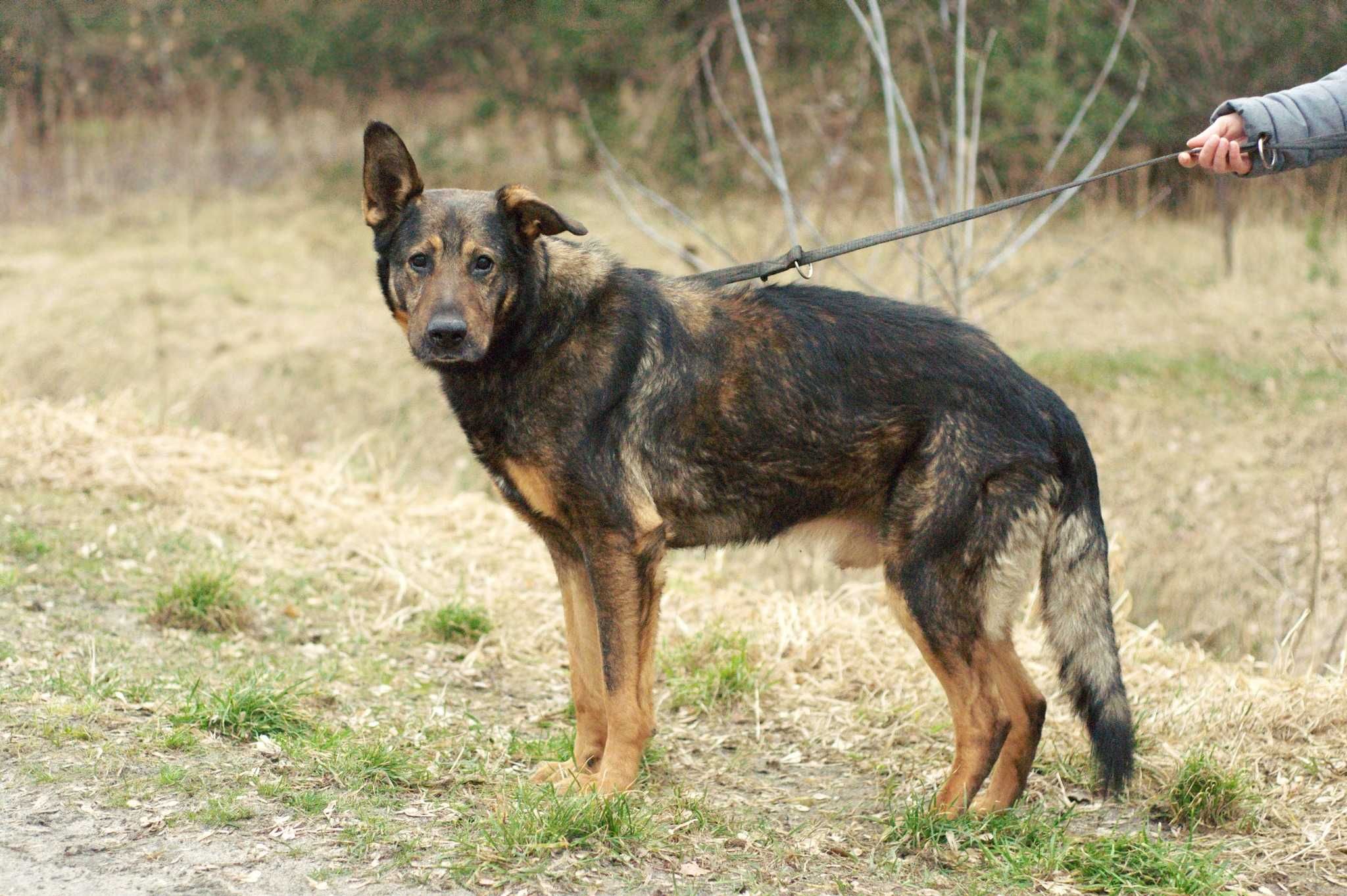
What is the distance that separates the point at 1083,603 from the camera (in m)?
4.43

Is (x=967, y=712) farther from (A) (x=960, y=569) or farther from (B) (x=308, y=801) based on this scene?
(B) (x=308, y=801)

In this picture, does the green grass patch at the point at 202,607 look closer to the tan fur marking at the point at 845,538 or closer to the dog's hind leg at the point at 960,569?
the tan fur marking at the point at 845,538

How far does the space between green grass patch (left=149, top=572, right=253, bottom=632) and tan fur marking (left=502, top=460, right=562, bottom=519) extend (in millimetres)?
2151

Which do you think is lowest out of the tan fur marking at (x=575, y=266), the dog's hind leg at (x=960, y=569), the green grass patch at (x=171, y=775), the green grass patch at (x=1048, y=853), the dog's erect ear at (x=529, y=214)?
the green grass patch at (x=1048, y=853)

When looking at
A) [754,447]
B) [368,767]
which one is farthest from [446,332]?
[368,767]

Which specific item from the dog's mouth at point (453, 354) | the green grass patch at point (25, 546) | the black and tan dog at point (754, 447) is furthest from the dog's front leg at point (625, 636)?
the green grass patch at point (25, 546)

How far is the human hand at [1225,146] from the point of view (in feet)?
14.1

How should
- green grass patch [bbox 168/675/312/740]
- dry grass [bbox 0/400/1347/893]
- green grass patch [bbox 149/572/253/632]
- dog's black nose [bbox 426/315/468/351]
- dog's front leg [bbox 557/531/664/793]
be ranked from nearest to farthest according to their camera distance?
1. dry grass [bbox 0/400/1347/893]
2. dog's black nose [bbox 426/315/468/351]
3. dog's front leg [bbox 557/531/664/793]
4. green grass patch [bbox 168/675/312/740]
5. green grass patch [bbox 149/572/253/632]

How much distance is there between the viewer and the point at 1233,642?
7672mm

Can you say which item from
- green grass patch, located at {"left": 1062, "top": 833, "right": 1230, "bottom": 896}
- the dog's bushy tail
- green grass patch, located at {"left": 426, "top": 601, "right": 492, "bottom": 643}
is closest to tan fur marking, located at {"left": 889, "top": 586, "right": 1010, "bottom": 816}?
the dog's bushy tail

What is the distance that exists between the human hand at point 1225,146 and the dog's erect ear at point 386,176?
2.69m

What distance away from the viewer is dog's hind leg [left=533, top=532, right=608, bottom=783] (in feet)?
15.3

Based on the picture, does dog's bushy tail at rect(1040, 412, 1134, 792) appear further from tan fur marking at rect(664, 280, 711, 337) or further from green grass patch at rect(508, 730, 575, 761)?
green grass patch at rect(508, 730, 575, 761)

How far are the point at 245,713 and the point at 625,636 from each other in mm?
1528
